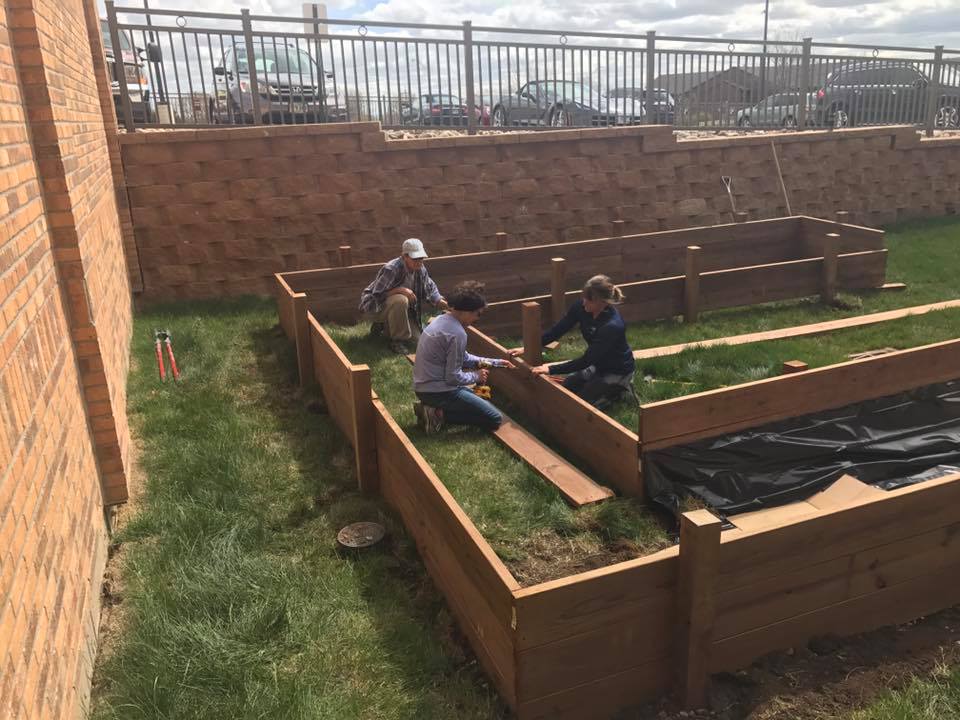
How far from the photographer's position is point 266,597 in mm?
3924

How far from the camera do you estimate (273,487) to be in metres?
5.27

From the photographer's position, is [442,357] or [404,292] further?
[404,292]

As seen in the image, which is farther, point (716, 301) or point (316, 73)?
point (316, 73)

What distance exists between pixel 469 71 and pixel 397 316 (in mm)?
6124

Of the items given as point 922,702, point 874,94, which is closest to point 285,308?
point 922,702

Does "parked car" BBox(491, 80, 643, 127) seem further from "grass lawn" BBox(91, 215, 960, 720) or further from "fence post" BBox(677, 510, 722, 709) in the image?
"fence post" BBox(677, 510, 722, 709)

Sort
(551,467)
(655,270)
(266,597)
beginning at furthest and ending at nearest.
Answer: (655,270), (551,467), (266,597)

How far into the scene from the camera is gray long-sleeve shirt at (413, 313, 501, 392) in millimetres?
5734

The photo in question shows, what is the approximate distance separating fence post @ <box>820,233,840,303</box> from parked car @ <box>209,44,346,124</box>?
723 centimetres

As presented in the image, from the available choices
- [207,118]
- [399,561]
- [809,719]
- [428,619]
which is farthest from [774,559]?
[207,118]

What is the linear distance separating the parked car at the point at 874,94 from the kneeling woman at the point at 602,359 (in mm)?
11043

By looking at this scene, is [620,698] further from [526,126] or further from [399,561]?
[526,126]

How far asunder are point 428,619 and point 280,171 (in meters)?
7.81

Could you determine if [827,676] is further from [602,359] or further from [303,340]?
[303,340]
